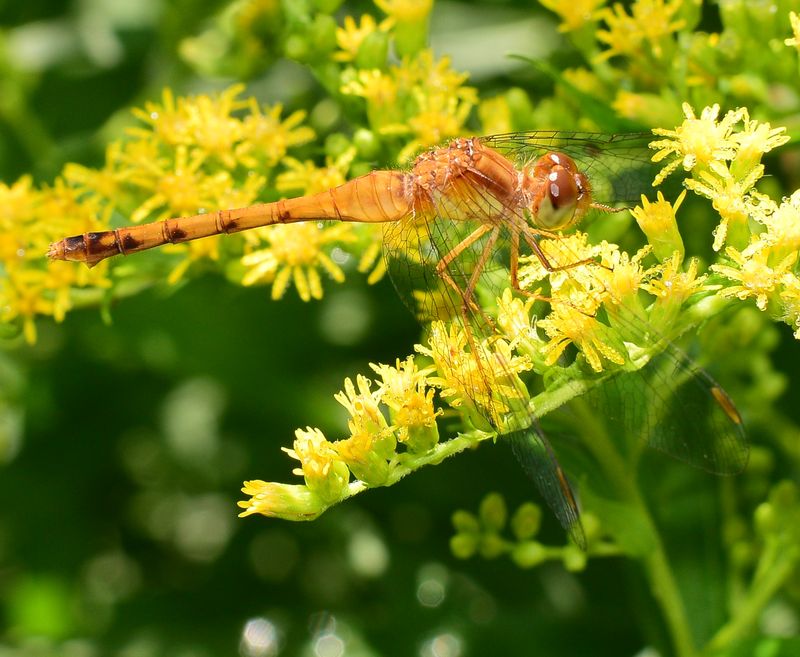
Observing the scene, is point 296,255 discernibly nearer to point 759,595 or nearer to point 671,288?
point 671,288

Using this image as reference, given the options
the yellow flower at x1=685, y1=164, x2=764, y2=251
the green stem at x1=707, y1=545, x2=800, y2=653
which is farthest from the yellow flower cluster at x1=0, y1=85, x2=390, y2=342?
the green stem at x1=707, y1=545, x2=800, y2=653

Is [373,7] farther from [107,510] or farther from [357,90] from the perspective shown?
[107,510]

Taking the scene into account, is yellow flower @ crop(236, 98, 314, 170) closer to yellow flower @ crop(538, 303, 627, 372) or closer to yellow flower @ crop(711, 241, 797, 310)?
yellow flower @ crop(538, 303, 627, 372)

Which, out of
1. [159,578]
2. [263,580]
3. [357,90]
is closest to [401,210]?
[357,90]

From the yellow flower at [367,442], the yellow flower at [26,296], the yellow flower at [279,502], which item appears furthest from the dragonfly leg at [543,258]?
the yellow flower at [26,296]

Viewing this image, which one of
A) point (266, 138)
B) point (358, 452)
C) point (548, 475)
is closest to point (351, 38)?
point (266, 138)

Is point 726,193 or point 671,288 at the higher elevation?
point 726,193

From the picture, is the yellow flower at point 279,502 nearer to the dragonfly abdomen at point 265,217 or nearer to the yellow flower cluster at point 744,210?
the dragonfly abdomen at point 265,217

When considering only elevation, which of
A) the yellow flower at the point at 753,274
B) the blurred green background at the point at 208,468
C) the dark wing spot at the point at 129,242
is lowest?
the blurred green background at the point at 208,468
